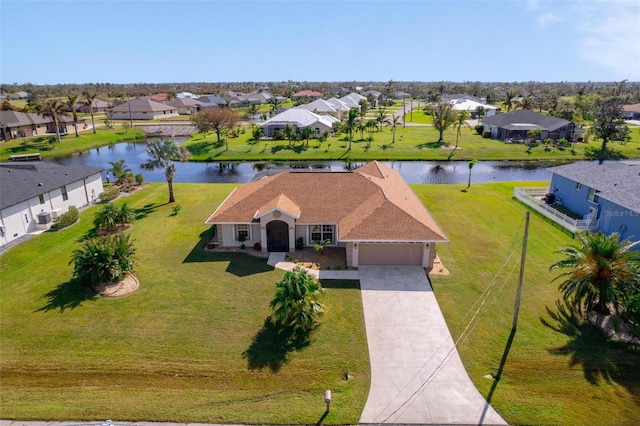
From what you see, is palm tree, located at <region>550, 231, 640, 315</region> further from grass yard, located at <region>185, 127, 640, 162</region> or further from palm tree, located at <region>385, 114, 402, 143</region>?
palm tree, located at <region>385, 114, 402, 143</region>

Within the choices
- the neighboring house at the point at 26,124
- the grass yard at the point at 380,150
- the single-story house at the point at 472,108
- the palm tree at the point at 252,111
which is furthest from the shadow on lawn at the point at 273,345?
the single-story house at the point at 472,108

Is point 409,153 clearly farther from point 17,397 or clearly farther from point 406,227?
point 17,397

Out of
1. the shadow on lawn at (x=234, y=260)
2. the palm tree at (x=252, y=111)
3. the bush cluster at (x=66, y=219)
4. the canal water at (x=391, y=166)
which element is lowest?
the shadow on lawn at (x=234, y=260)

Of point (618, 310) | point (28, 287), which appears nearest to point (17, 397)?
point (28, 287)

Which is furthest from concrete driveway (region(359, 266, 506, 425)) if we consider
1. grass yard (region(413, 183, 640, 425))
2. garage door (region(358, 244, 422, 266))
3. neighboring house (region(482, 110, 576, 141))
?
neighboring house (region(482, 110, 576, 141))

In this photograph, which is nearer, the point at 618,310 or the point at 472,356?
the point at 472,356

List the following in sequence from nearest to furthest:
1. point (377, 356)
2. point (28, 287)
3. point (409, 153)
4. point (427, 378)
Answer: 1. point (427, 378)
2. point (377, 356)
3. point (28, 287)
4. point (409, 153)

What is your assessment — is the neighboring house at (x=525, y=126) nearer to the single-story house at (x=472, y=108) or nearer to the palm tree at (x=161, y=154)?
the single-story house at (x=472, y=108)
